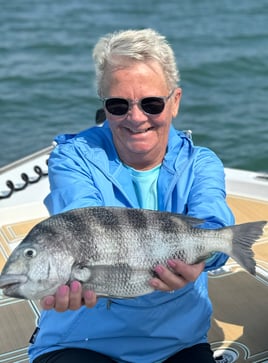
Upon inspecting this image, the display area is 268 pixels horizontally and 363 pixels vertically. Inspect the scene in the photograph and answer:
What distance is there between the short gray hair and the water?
6162mm

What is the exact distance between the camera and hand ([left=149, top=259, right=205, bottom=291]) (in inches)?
74.8

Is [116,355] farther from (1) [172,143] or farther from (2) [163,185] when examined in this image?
(1) [172,143]

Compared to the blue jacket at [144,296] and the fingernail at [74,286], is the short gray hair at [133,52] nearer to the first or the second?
the blue jacket at [144,296]

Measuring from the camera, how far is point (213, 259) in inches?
82.0

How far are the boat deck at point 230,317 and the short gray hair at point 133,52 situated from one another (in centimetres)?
131

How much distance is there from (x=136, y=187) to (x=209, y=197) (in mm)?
294

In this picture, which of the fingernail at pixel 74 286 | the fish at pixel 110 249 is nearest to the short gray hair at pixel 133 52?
the fish at pixel 110 249

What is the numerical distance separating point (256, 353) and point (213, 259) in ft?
3.09

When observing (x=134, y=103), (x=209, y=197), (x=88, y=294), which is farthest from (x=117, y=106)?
(x=88, y=294)

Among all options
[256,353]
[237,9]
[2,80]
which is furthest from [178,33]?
[256,353]

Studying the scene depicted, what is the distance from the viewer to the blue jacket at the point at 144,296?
214 centimetres

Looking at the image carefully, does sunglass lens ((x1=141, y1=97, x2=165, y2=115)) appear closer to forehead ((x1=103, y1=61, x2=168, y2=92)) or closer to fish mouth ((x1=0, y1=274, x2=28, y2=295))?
forehead ((x1=103, y1=61, x2=168, y2=92))

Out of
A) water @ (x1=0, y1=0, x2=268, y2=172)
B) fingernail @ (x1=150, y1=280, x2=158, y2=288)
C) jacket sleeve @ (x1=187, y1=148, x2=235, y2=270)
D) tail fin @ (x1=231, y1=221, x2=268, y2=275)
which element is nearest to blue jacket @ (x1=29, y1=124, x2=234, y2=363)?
jacket sleeve @ (x1=187, y1=148, x2=235, y2=270)

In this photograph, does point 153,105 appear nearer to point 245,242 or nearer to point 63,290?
point 245,242
